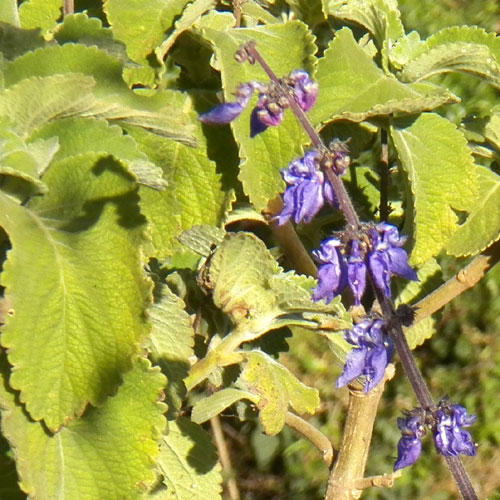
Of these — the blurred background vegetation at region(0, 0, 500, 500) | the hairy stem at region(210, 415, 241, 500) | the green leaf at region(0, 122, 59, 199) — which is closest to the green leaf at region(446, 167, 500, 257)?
the green leaf at region(0, 122, 59, 199)

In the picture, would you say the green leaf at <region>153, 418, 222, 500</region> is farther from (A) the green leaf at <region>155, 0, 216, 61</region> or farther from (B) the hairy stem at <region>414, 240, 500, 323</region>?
(A) the green leaf at <region>155, 0, 216, 61</region>

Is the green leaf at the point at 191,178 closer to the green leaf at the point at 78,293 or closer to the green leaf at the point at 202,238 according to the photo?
the green leaf at the point at 202,238

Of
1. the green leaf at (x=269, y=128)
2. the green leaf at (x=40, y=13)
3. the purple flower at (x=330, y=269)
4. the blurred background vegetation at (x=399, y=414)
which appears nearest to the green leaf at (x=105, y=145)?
the green leaf at (x=269, y=128)

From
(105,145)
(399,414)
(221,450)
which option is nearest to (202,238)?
(105,145)

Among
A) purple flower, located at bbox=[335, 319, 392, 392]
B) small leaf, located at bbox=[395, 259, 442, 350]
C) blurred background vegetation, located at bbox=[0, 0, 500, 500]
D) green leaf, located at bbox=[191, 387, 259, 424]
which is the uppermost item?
purple flower, located at bbox=[335, 319, 392, 392]

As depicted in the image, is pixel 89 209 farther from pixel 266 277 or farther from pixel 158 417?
pixel 266 277

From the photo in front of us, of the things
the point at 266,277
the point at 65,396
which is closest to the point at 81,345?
the point at 65,396
